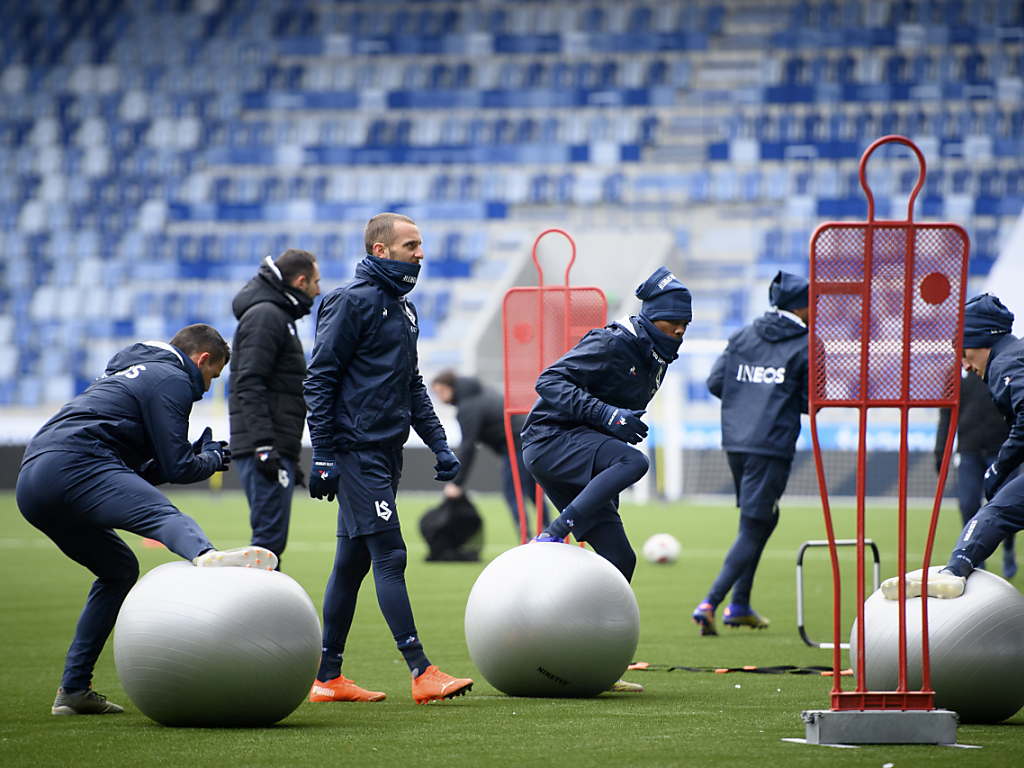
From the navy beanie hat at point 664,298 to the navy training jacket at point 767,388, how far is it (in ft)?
6.61

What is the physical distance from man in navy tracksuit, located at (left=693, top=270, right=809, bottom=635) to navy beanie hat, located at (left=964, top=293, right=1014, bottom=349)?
7.06 ft

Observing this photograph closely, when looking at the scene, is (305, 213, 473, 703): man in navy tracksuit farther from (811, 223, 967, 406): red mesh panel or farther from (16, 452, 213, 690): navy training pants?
(811, 223, 967, 406): red mesh panel

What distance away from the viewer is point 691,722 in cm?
466

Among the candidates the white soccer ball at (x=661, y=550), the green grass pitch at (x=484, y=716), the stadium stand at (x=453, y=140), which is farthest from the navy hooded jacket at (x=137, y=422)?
the stadium stand at (x=453, y=140)

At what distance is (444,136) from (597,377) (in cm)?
3789

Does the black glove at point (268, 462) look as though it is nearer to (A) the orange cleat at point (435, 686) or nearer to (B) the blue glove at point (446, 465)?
(B) the blue glove at point (446, 465)

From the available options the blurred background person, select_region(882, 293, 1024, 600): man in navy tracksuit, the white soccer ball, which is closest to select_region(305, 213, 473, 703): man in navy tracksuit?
select_region(882, 293, 1024, 600): man in navy tracksuit

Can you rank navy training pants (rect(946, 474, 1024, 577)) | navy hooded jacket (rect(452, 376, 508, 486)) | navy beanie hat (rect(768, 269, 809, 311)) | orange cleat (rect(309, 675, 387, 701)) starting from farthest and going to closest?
navy hooded jacket (rect(452, 376, 508, 486)) < navy beanie hat (rect(768, 269, 809, 311)) < orange cleat (rect(309, 675, 387, 701)) < navy training pants (rect(946, 474, 1024, 577))

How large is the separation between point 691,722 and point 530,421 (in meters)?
1.68

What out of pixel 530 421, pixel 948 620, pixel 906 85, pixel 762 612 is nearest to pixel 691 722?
pixel 948 620

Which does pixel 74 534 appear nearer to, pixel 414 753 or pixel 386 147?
pixel 414 753

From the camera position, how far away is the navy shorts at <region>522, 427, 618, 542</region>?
18.6 feet

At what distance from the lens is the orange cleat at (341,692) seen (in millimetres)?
5359

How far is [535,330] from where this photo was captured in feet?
28.1
